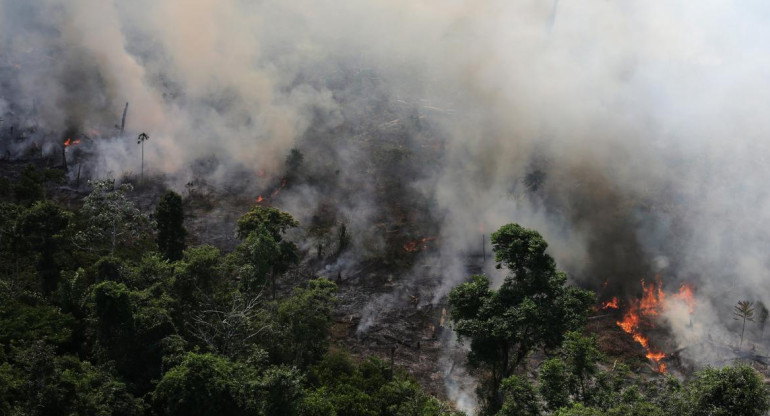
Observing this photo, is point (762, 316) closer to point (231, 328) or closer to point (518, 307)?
point (518, 307)

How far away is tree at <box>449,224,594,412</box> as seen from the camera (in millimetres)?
39344

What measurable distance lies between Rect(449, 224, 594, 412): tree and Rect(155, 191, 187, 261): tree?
2973cm

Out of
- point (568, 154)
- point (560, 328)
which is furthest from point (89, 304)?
point (568, 154)

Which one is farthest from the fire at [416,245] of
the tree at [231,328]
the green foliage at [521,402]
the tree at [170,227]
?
the green foliage at [521,402]

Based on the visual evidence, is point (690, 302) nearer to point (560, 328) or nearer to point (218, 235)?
point (560, 328)

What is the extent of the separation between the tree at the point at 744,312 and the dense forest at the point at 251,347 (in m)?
9.41

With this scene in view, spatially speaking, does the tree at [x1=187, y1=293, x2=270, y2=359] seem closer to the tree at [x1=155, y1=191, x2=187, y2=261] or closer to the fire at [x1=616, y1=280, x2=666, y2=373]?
the tree at [x1=155, y1=191, x2=187, y2=261]

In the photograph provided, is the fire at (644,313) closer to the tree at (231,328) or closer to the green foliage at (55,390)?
the tree at (231,328)

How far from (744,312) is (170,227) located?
53.9 m

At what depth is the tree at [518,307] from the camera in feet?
129

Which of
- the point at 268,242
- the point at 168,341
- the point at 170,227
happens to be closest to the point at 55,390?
the point at 168,341

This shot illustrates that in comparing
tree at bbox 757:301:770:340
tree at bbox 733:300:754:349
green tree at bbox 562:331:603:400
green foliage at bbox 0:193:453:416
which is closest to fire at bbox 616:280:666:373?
tree at bbox 733:300:754:349

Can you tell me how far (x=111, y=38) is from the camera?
10219 centimetres

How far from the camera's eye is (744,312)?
177 ft
